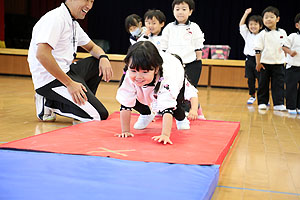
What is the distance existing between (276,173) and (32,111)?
2244mm

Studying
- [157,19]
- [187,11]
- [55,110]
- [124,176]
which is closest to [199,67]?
[187,11]

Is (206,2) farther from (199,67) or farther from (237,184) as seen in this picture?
(237,184)

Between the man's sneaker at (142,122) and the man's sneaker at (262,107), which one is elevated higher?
the man's sneaker at (142,122)

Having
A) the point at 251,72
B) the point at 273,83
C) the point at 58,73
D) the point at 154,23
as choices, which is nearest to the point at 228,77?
the point at 251,72

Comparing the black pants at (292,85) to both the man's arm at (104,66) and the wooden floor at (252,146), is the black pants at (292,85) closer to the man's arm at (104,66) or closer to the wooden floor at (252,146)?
the wooden floor at (252,146)

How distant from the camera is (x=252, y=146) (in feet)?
7.66

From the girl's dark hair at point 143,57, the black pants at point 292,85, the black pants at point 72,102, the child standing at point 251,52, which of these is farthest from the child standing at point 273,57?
the girl's dark hair at point 143,57

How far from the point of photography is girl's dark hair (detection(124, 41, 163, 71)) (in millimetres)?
1845

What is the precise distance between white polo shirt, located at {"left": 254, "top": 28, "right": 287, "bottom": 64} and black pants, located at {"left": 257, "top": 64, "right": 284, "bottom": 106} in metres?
0.08

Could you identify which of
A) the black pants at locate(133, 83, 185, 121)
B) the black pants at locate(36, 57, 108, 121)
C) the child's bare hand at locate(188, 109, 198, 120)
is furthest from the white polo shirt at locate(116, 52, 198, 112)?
the black pants at locate(36, 57, 108, 121)

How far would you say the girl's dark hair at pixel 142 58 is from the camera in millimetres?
1845

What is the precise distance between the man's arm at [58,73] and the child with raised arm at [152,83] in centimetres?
53

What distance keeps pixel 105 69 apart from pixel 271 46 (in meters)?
2.40

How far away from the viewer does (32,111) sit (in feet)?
11.0
